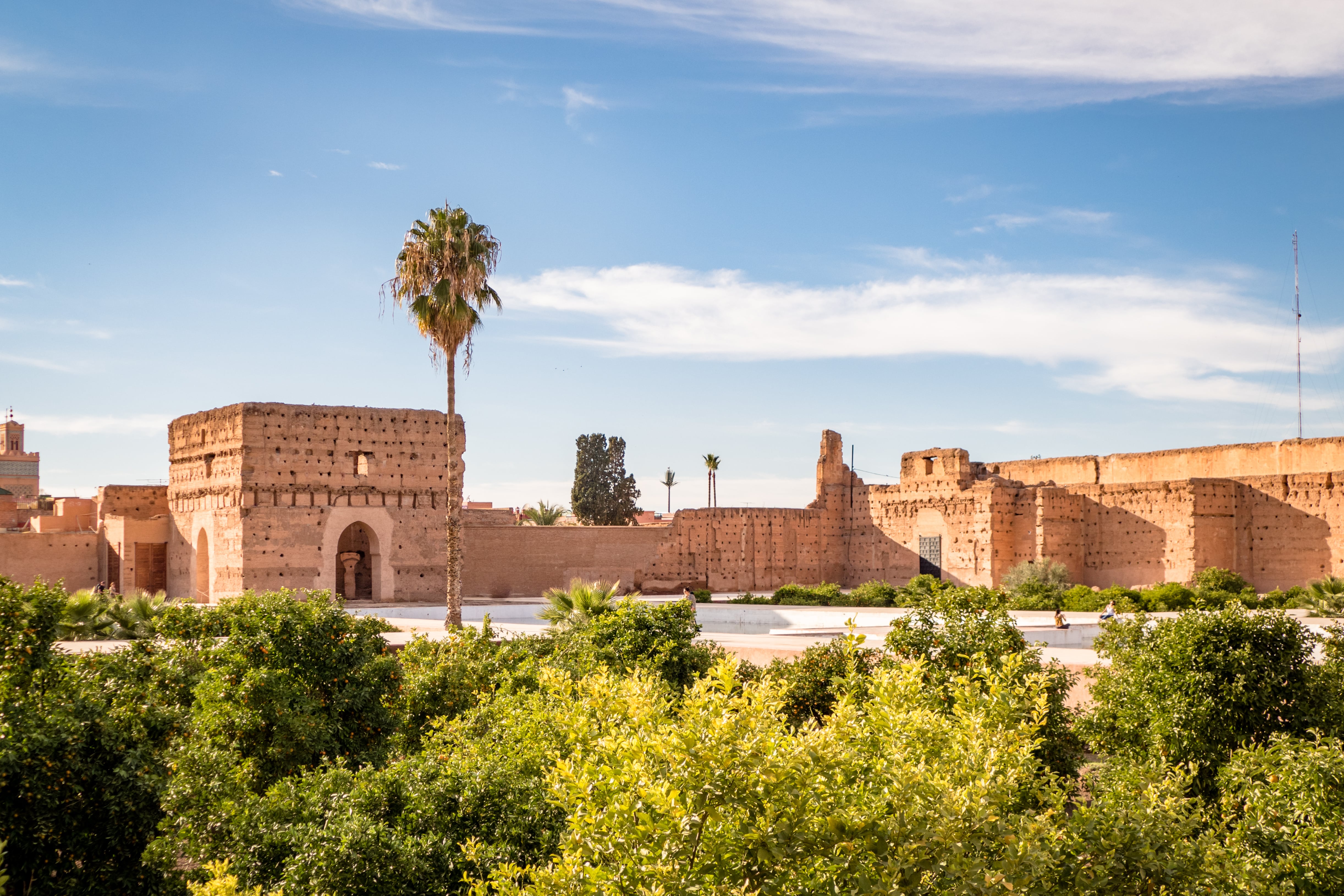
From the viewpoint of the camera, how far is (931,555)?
112ft

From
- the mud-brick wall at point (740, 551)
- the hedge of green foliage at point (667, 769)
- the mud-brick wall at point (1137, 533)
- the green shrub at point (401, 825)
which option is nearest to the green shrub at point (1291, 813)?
the hedge of green foliage at point (667, 769)

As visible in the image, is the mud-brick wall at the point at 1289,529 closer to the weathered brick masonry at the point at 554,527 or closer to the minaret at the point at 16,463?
the weathered brick masonry at the point at 554,527

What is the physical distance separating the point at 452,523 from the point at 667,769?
1782 cm

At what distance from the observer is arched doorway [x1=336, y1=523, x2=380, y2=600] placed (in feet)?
91.7

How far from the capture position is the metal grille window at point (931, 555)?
33875mm

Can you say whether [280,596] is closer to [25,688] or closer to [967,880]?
[25,688]

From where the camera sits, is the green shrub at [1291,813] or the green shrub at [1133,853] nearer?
the green shrub at [1133,853]

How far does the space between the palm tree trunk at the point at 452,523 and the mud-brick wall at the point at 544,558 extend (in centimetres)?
496

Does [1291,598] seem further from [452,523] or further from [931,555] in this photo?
[452,523]

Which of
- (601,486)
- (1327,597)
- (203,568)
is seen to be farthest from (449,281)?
(601,486)

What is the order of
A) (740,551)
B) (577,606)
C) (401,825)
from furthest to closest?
(740,551), (577,606), (401,825)

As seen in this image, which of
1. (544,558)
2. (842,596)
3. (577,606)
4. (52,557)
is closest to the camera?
(577,606)

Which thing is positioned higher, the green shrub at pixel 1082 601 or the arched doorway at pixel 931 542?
the arched doorway at pixel 931 542

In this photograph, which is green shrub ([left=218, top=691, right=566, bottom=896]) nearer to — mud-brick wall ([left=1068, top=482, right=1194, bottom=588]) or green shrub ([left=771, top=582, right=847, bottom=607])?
green shrub ([left=771, top=582, right=847, bottom=607])
